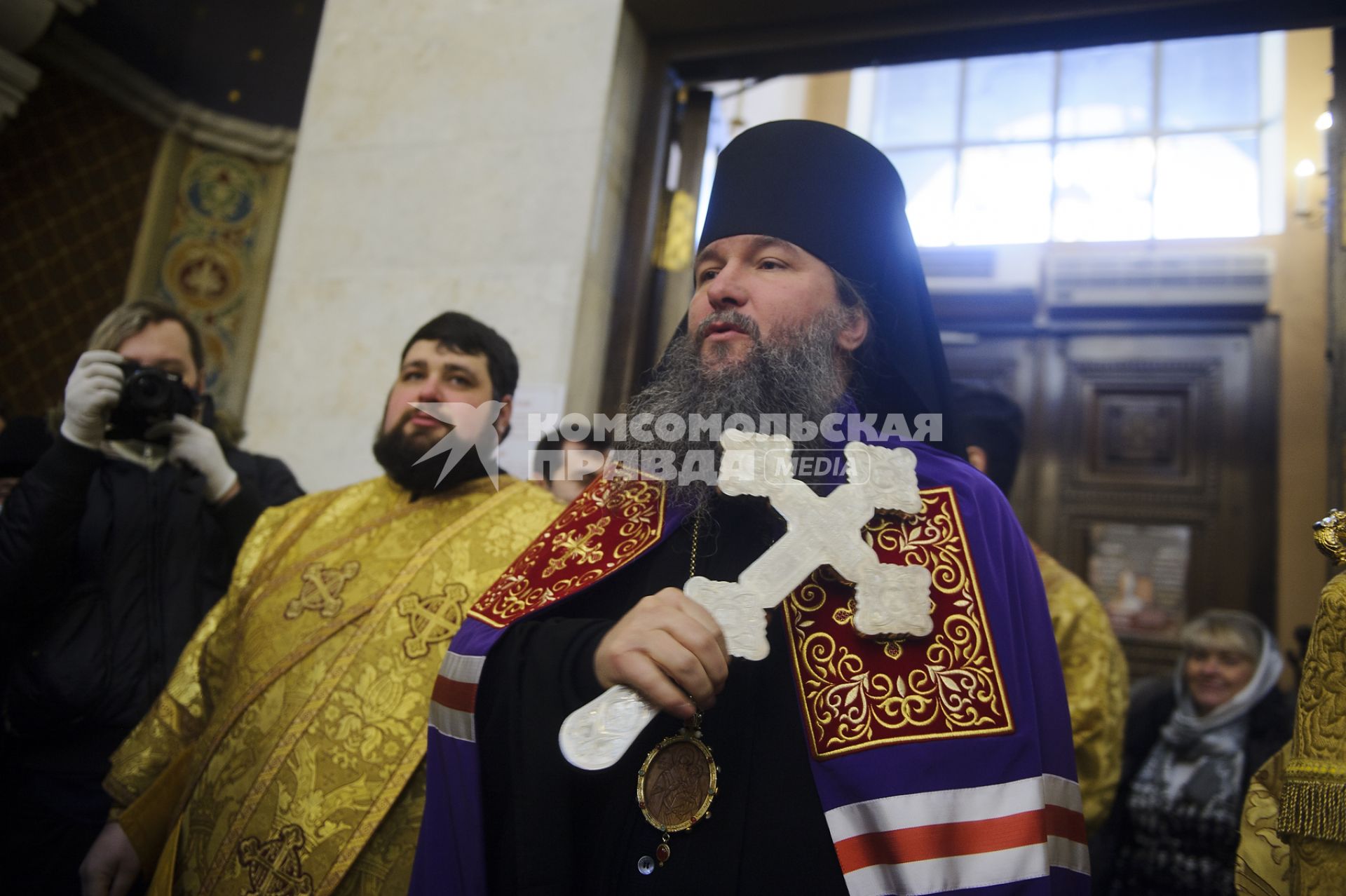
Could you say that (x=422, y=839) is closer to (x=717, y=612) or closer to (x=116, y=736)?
(x=717, y=612)

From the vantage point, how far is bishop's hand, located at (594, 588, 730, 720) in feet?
3.53

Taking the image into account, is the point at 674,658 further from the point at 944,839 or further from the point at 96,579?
the point at 96,579

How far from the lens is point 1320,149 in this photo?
203 inches

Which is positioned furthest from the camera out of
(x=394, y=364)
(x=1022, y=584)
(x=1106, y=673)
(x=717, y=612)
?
(x=394, y=364)

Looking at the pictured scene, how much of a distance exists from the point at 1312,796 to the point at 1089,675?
5.42 ft

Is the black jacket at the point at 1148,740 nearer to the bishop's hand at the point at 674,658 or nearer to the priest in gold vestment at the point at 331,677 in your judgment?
the priest in gold vestment at the point at 331,677

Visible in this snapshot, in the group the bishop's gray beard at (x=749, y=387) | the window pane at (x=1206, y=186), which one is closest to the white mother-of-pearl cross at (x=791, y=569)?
the bishop's gray beard at (x=749, y=387)

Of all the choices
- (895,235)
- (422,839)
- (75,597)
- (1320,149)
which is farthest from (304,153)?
(1320,149)

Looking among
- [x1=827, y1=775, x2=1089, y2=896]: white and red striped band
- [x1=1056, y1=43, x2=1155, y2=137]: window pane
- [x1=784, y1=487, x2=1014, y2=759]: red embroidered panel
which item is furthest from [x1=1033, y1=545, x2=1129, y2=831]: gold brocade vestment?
[x1=1056, y1=43, x2=1155, y2=137]: window pane

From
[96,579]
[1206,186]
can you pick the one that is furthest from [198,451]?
[1206,186]

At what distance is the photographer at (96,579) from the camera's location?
220cm

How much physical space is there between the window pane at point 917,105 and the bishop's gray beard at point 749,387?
520 cm

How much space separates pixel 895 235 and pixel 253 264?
564 centimetres

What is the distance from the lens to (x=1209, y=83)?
5.70 metres
